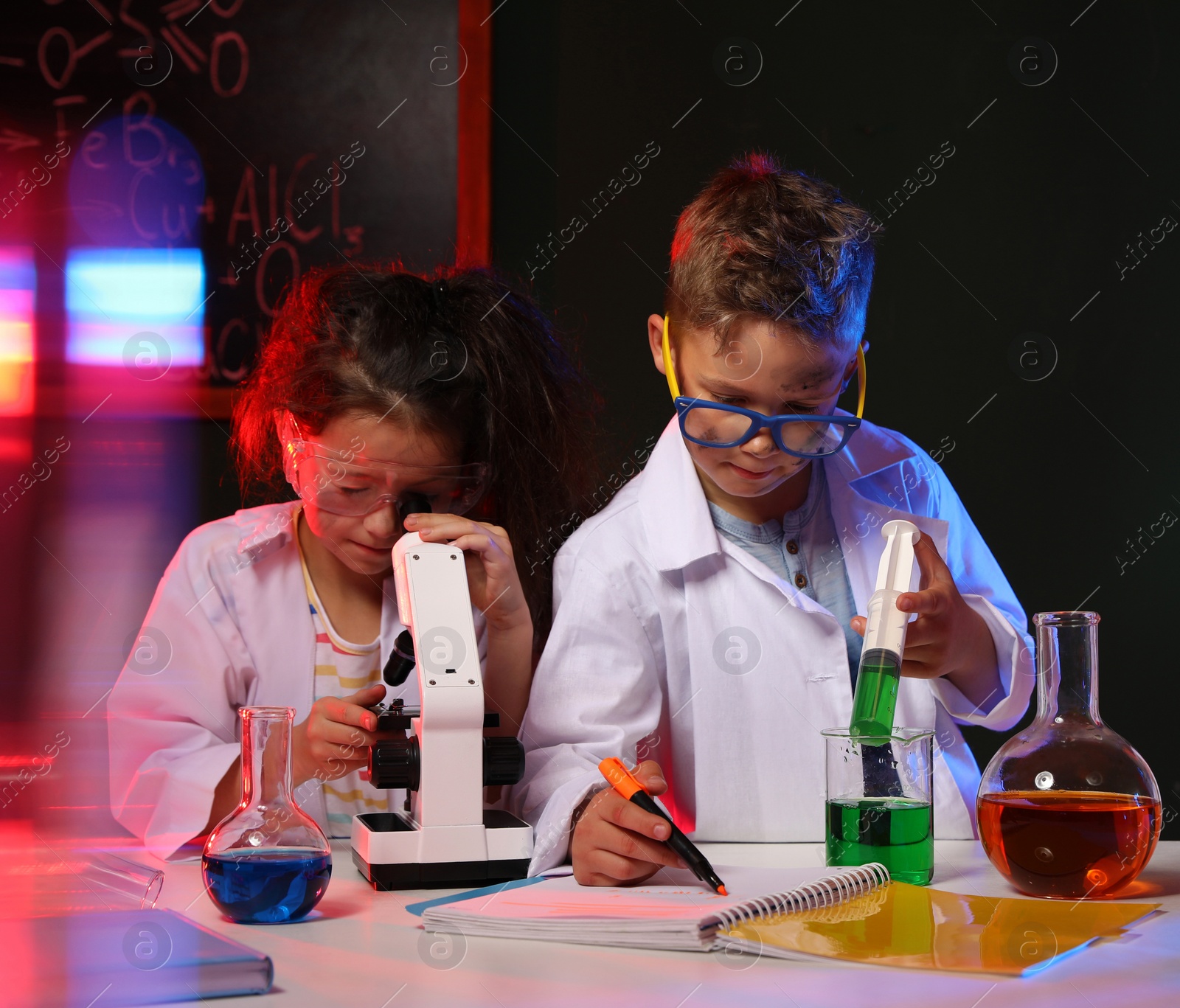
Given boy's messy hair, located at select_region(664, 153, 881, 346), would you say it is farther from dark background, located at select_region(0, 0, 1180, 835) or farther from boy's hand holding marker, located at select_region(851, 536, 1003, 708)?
dark background, located at select_region(0, 0, 1180, 835)

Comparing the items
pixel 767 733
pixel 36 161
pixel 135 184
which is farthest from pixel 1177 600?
pixel 36 161

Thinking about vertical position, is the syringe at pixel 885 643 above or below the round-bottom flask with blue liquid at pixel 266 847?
above

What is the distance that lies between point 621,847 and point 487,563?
0.55m

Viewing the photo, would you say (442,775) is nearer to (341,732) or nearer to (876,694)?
(341,732)

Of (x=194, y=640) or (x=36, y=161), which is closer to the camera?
(x=194, y=640)

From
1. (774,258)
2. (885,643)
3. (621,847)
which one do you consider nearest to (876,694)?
(885,643)

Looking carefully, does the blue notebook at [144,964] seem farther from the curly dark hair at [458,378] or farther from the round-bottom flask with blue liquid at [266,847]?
the curly dark hair at [458,378]

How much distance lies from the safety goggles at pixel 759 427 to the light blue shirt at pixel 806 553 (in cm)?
25

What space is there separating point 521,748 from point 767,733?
57 cm

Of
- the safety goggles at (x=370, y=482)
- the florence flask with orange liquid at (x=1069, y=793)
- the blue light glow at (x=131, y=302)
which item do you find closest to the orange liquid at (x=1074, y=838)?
the florence flask with orange liquid at (x=1069, y=793)

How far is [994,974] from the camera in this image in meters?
0.86

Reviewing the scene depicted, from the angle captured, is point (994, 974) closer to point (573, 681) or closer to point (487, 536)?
point (573, 681)

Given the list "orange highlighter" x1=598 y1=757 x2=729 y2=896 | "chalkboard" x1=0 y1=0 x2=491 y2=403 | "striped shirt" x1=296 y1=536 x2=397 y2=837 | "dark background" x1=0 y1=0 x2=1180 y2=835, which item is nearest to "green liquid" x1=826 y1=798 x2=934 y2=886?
"orange highlighter" x1=598 y1=757 x2=729 y2=896

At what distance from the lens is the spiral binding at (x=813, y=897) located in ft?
3.12
